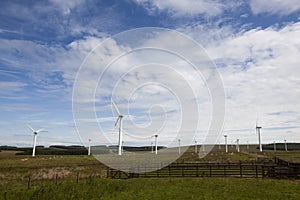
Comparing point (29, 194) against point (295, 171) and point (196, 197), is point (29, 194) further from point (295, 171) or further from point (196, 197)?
point (295, 171)

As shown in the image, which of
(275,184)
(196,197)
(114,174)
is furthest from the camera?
(114,174)

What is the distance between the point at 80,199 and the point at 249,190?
1251cm

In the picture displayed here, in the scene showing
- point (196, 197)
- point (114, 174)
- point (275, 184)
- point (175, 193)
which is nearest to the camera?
point (196, 197)

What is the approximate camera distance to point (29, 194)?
18.6 metres

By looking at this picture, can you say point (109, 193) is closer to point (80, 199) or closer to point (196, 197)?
point (80, 199)

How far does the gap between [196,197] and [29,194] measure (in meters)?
11.5

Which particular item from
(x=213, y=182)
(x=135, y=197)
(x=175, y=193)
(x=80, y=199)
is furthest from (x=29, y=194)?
(x=213, y=182)

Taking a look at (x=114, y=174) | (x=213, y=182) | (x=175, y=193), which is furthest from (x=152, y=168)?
(x=175, y=193)

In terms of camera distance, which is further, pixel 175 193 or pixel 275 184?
pixel 275 184

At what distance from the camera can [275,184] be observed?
23000 millimetres

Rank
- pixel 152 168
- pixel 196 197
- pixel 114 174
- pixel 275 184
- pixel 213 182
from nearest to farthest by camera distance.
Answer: pixel 196 197, pixel 275 184, pixel 213 182, pixel 114 174, pixel 152 168

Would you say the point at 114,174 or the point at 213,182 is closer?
the point at 213,182


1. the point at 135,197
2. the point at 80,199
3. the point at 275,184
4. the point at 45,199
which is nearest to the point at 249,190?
the point at 275,184

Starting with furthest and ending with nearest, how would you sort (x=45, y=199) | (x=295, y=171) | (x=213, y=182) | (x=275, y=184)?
(x=295, y=171)
(x=213, y=182)
(x=275, y=184)
(x=45, y=199)
